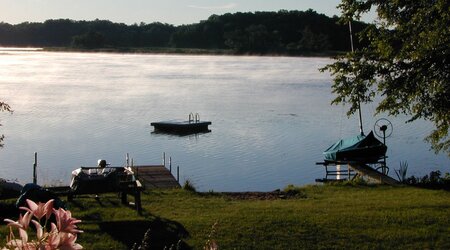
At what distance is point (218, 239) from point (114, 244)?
171 centimetres

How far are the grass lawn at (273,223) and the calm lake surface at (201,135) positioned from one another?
1039 centimetres

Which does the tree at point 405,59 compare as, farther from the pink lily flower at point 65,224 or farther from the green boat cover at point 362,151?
the green boat cover at point 362,151

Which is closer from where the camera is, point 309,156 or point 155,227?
→ point 155,227

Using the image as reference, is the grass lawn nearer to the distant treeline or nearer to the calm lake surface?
the calm lake surface

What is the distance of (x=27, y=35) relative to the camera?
16012 centimetres

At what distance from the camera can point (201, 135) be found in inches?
1790

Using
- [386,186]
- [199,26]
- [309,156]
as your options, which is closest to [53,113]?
[309,156]

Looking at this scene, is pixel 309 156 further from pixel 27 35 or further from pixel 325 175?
pixel 27 35

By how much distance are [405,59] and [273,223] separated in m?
6.48

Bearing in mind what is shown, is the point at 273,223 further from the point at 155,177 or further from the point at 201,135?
the point at 201,135

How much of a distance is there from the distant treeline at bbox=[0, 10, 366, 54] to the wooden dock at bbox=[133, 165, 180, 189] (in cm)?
12210

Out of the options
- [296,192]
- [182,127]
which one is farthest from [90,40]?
[296,192]

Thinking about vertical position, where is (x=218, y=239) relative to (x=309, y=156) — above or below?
above

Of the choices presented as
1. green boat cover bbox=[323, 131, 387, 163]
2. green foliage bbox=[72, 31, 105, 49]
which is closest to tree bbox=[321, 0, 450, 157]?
green boat cover bbox=[323, 131, 387, 163]
